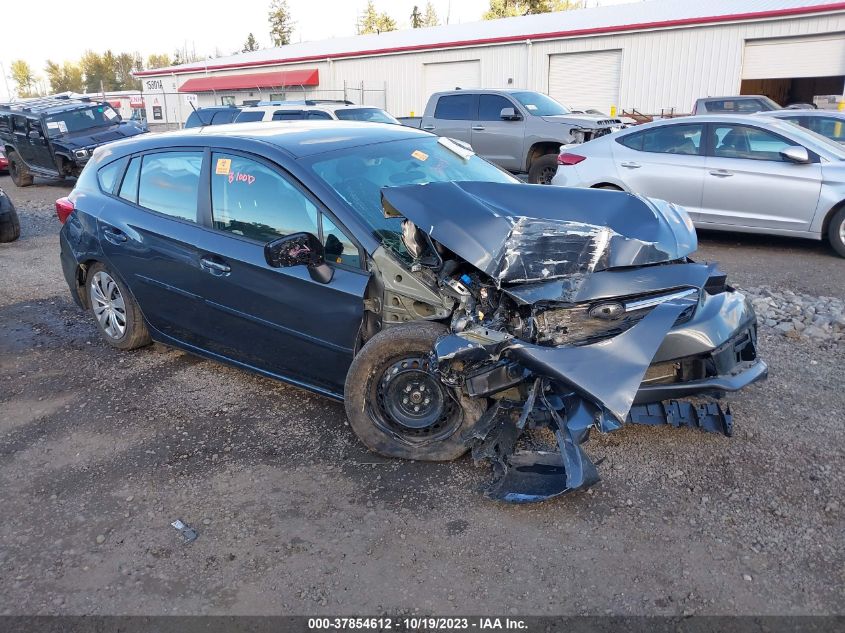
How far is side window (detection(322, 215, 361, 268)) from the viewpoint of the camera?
12.6 feet

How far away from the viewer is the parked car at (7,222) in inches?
400

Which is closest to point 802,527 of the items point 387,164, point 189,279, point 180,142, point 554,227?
point 554,227

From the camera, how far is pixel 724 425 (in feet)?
12.0

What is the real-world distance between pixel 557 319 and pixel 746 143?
20.0ft

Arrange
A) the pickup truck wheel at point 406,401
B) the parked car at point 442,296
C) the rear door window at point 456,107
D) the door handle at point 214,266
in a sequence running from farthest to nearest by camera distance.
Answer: the rear door window at point 456,107 → the door handle at point 214,266 → the pickup truck wheel at point 406,401 → the parked car at point 442,296

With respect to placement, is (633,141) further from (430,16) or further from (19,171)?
(430,16)

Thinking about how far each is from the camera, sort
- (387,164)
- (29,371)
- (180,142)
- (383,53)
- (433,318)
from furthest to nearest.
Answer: (383,53) → (29,371) → (180,142) → (387,164) → (433,318)

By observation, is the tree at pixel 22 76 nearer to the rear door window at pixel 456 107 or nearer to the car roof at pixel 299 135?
the rear door window at pixel 456 107

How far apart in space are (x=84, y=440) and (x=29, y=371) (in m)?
1.52

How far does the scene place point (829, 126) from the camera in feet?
35.0

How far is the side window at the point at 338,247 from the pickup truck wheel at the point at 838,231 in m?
6.37

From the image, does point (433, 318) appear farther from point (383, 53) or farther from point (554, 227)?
point (383, 53)

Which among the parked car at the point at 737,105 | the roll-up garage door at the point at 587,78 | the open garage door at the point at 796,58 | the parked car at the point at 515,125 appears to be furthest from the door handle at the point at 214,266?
the roll-up garage door at the point at 587,78

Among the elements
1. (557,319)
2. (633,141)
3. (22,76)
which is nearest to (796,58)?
(633,141)
